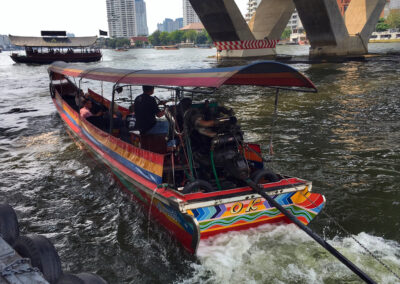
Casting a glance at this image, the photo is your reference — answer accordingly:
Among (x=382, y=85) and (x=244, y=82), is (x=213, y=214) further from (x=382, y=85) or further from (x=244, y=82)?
(x=382, y=85)

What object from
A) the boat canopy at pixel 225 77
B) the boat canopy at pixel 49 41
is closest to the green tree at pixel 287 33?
the boat canopy at pixel 49 41

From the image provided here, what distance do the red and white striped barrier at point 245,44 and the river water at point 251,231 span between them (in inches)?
846

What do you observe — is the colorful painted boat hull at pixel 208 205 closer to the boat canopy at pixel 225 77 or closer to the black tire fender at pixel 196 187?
the black tire fender at pixel 196 187

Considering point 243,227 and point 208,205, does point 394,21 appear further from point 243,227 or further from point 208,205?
point 208,205

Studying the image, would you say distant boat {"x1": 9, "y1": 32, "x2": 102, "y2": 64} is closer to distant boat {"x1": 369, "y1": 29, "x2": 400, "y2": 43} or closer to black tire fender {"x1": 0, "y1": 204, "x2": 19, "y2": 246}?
black tire fender {"x1": 0, "y1": 204, "x2": 19, "y2": 246}

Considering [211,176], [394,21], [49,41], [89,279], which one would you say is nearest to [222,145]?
[211,176]

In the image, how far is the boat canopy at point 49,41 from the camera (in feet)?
155

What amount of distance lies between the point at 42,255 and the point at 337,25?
3259cm

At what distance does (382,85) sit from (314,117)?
27.6ft

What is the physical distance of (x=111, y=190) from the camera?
6973mm

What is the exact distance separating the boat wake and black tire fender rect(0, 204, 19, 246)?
2.18 m

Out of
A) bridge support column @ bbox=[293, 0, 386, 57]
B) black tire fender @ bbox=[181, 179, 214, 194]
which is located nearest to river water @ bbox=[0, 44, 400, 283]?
black tire fender @ bbox=[181, 179, 214, 194]

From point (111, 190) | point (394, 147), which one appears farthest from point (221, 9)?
point (111, 190)

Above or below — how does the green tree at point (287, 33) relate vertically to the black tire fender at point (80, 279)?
above
